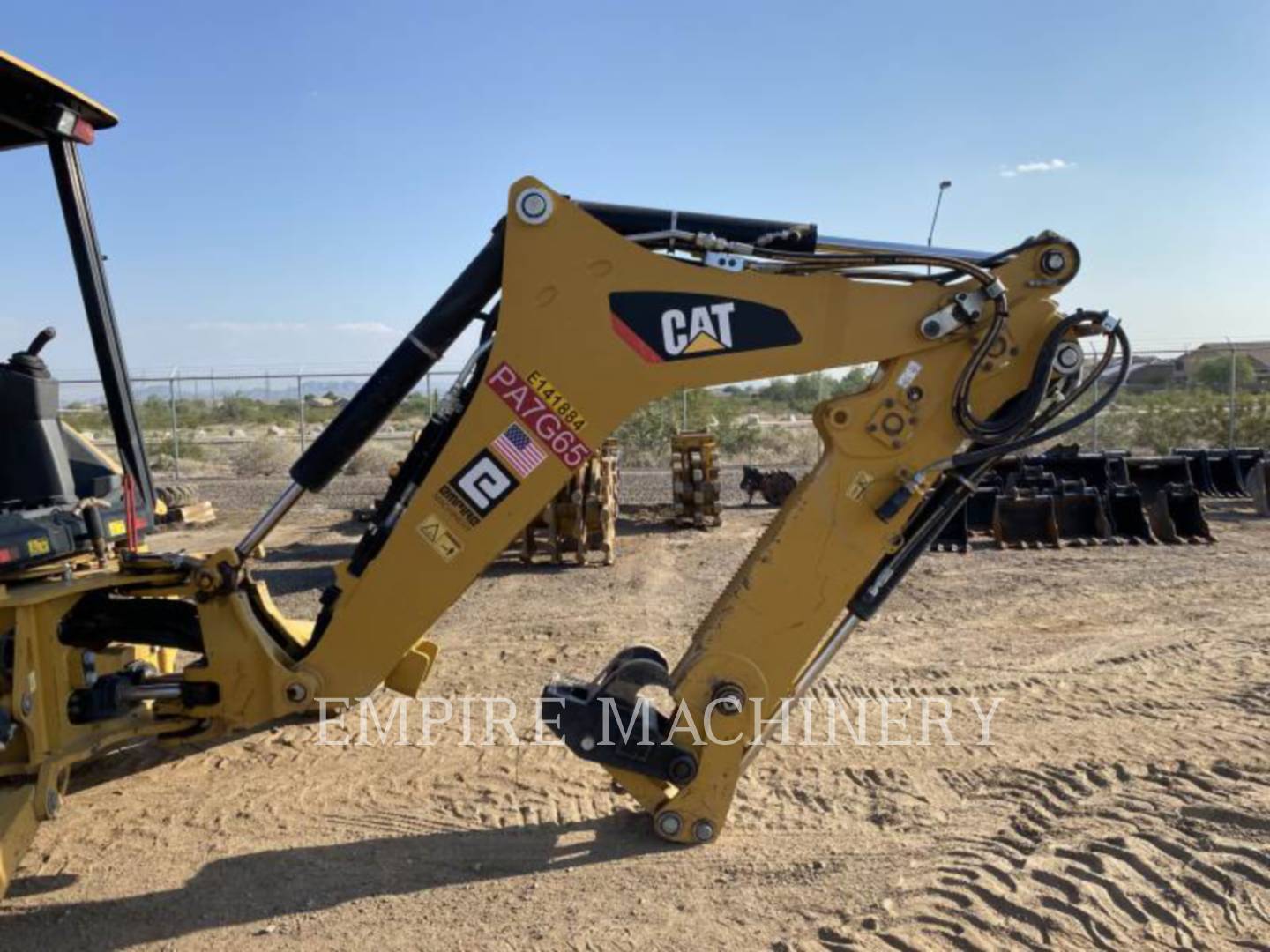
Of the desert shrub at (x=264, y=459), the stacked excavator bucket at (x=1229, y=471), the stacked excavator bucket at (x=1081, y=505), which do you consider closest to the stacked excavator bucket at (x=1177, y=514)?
the stacked excavator bucket at (x=1081, y=505)

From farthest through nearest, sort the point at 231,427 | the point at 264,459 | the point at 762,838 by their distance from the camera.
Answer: the point at 231,427 → the point at 264,459 → the point at 762,838

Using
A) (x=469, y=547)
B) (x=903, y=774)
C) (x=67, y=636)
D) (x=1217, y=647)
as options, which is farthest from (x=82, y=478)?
(x=1217, y=647)

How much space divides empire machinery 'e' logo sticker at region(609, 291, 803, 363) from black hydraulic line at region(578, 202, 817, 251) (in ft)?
1.04

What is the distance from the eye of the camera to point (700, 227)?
12.0 ft

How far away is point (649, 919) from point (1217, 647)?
5.33 m

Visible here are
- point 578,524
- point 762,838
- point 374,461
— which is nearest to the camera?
point 762,838

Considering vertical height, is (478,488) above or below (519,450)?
below

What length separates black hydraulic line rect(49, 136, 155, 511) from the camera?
4141mm

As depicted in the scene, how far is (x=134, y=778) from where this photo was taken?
4.73m

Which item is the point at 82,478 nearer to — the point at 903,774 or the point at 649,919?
the point at 649,919

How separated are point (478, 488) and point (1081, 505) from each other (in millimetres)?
10102

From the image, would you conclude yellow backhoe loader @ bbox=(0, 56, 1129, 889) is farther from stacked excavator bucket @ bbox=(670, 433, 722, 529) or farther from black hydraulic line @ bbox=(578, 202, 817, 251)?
stacked excavator bucket @ bbox=(670, 433, 722, 529)

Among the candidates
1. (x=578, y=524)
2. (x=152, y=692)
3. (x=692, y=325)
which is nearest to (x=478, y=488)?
(x=692, y=325)

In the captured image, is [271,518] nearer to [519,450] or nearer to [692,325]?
[519,450]
